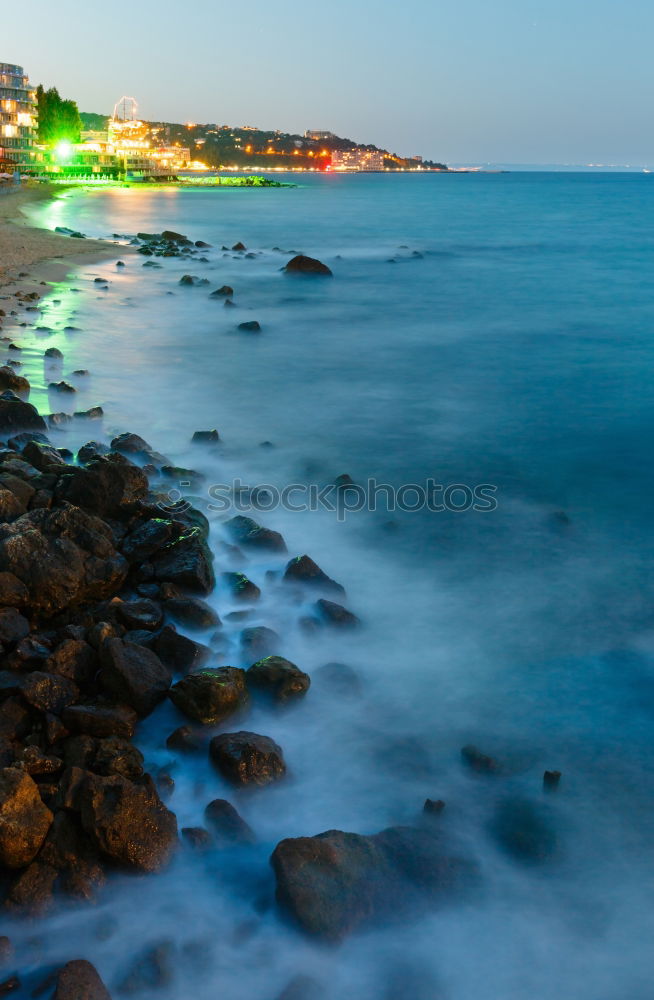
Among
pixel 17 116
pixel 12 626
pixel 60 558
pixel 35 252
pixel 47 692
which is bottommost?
pixel 47 692

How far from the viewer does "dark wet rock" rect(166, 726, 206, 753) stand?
453 cm

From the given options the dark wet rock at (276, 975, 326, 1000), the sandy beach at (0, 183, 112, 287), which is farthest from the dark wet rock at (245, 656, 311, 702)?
the sandy beach at (0, 183, 112, 287)

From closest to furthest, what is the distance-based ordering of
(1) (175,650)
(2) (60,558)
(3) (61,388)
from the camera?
(1) (175,650) → (2) (60,558) → (3) (61,388)

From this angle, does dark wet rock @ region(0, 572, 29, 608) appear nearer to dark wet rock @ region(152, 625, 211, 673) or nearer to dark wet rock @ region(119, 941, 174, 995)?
dark wet rock @ region(152, 625, 211, 673)

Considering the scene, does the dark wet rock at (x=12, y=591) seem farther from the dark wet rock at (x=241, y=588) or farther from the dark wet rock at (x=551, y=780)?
the dark wet rock at (x=551, y=780)

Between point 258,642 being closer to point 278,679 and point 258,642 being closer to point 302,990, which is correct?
point 278,679

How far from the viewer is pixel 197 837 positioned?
3963 mm

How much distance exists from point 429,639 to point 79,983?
3.47 metres

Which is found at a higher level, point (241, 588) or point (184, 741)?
point (241, 588)

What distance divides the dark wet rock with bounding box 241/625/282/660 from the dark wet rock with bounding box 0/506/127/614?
0.96 meters

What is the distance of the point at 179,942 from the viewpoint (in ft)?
11.7

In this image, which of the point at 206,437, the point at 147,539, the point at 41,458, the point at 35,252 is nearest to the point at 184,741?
the point at 147,539

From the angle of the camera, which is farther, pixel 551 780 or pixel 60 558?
pixel 60 558

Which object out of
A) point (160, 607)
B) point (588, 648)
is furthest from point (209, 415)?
point (588, 648)
